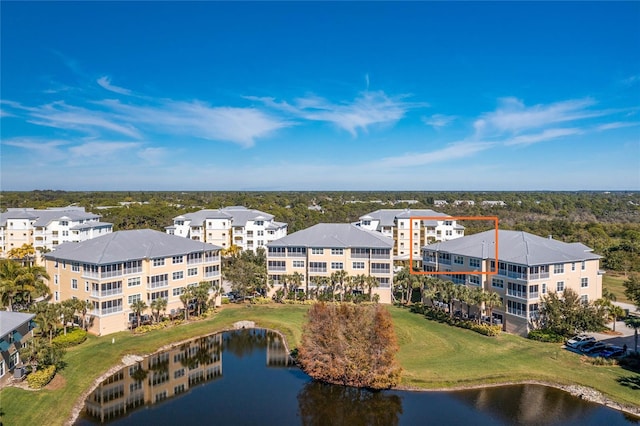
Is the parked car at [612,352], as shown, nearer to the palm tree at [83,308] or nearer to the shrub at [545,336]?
the shrub at [545,336]

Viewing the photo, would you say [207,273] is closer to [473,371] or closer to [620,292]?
[473,371]

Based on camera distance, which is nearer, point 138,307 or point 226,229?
point 138,307

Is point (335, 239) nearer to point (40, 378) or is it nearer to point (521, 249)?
point (521, 249)

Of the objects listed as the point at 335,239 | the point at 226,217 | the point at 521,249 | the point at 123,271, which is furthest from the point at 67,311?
the point at 226,217

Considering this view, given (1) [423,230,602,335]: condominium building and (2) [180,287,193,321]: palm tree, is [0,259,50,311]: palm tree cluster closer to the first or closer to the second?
(2) [180,287,193,321]: palm tree

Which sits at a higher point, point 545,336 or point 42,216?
point 42,216

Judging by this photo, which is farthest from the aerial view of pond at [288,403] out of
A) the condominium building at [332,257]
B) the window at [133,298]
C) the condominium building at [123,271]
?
the condominium building at [332,257]
